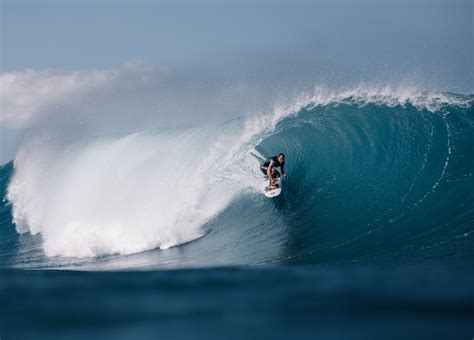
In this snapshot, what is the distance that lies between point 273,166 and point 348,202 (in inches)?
83.8

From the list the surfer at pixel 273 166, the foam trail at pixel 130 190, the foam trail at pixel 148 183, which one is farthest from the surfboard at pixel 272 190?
the foam trail at pixel 130 190

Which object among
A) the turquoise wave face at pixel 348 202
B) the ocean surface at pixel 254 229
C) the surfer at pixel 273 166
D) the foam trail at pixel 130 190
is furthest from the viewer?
the surfer at pixel 273 166

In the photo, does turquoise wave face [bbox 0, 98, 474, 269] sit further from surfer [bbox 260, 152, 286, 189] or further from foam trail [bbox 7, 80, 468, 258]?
surfer [bbox 260, 152, 286, 189]

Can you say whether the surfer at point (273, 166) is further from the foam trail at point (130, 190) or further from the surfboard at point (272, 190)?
the foam trail at point (130, 190)

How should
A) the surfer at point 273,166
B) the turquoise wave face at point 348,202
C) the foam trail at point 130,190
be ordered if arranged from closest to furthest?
the turquoise wave face at point 348,202 < the foam trail at point 130,190 < the surfer at point 273,166

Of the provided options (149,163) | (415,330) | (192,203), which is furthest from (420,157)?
(415,330)

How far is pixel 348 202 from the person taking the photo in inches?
413

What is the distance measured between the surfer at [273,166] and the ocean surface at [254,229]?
1.57 ft

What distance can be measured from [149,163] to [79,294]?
996cm

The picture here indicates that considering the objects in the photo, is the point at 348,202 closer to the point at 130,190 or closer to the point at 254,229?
the point at 254,229

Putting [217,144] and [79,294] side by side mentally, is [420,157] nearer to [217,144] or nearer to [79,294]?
[217,144]

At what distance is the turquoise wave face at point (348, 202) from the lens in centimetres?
790

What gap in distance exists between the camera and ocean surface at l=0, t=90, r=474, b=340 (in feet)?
13.8

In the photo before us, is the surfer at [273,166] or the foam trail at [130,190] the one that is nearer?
the foam trail at [130,190]
